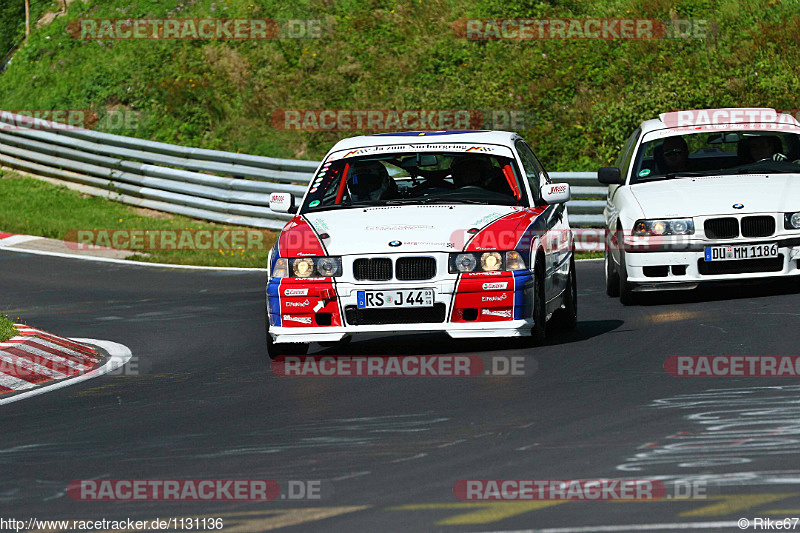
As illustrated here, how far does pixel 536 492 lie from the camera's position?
5727 millimetres

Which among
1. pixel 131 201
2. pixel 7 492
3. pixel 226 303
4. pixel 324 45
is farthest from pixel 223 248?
pixel 7 492

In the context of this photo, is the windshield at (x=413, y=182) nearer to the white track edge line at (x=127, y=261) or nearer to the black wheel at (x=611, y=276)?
the black wheel at (x=611, y=276)

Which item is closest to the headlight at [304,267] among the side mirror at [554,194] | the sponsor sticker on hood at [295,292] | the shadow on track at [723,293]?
the sponsor sticker on hood at [295,292]

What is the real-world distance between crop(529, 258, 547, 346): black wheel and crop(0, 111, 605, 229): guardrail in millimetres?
9047

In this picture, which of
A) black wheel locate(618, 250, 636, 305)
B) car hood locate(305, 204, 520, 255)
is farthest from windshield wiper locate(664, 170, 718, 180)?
car hood locate(305, 204, 520, 255)

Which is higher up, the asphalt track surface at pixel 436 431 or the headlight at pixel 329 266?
the headlight at pixel 329 266

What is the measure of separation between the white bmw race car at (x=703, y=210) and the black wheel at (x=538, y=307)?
2653 mm

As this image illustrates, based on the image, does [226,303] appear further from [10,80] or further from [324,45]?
[10,80]

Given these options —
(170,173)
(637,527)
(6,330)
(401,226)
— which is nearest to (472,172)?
(401,226)

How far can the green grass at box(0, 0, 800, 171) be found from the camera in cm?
2366

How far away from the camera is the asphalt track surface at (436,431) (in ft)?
18.2

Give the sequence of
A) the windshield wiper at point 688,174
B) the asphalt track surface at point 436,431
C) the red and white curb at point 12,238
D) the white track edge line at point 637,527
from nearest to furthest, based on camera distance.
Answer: the white track edge line at point 637,527 → the asphalt track surface at point 436,431 → the windshield wiper at point 688,174 → the red and white curb at point 12,238

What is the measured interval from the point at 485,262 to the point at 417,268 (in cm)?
47

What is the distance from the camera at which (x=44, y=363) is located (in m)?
10.2
